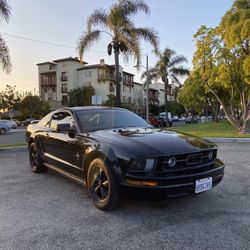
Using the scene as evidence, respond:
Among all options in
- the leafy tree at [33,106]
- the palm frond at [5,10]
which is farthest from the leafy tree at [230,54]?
the leafy tree at [33,106]

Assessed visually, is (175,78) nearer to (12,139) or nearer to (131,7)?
(131,7)

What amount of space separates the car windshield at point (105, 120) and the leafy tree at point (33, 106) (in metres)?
47.9

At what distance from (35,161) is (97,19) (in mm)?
13920

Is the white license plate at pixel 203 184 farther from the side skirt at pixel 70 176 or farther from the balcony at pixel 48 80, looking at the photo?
the balcony at pixel 48 80

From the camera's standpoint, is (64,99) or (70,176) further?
(64,99)

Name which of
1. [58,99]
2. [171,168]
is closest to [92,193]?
[171,168]

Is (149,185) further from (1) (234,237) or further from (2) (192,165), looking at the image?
(1) (234,237)

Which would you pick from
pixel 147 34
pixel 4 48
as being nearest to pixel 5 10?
pixel 4 48

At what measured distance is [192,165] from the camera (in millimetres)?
3795

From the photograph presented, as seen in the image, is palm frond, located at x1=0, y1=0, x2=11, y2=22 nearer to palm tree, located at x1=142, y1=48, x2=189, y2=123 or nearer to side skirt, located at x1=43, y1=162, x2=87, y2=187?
side skirt, located at x1=43, y1=162, x2=87, y2=187

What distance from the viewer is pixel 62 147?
509 cm

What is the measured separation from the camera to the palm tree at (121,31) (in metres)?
17.9

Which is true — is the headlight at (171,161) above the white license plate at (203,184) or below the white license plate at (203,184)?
above

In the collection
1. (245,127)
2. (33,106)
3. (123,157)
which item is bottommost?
(245,127)
